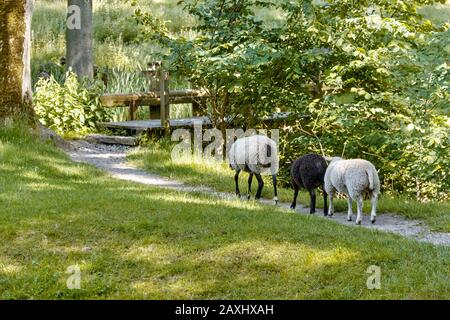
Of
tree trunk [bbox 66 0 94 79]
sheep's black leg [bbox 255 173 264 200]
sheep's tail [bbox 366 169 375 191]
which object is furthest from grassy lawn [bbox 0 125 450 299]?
tree trunk [bbox 66 0 94 79]

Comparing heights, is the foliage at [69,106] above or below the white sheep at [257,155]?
above

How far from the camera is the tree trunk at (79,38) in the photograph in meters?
22.9

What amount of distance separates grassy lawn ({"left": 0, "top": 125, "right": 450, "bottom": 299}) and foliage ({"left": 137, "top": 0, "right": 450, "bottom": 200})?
12.2 ft

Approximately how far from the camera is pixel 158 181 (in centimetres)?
1544

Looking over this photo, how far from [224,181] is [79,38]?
9960mm

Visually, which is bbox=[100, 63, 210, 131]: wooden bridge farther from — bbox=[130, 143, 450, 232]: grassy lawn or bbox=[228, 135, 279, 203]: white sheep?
bbox=[228, 135, 279, 203]: white sheep

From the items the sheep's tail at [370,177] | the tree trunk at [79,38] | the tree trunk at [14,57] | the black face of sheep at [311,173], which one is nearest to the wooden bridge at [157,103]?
the tree trunk at [79,38]

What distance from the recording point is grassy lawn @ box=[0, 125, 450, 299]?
8.14m

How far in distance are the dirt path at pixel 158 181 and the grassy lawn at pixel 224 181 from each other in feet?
0.84

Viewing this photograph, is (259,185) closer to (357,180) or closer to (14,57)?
(357,180)

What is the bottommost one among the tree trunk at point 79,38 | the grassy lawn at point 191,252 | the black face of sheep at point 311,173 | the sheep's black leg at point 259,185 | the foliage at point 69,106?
the grassy lawn at point 191,252

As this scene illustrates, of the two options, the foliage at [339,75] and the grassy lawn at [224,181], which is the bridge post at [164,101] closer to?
the grassy lawn at [224,181]

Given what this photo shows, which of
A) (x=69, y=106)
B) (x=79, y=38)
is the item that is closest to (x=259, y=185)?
(x=69, y=106)
